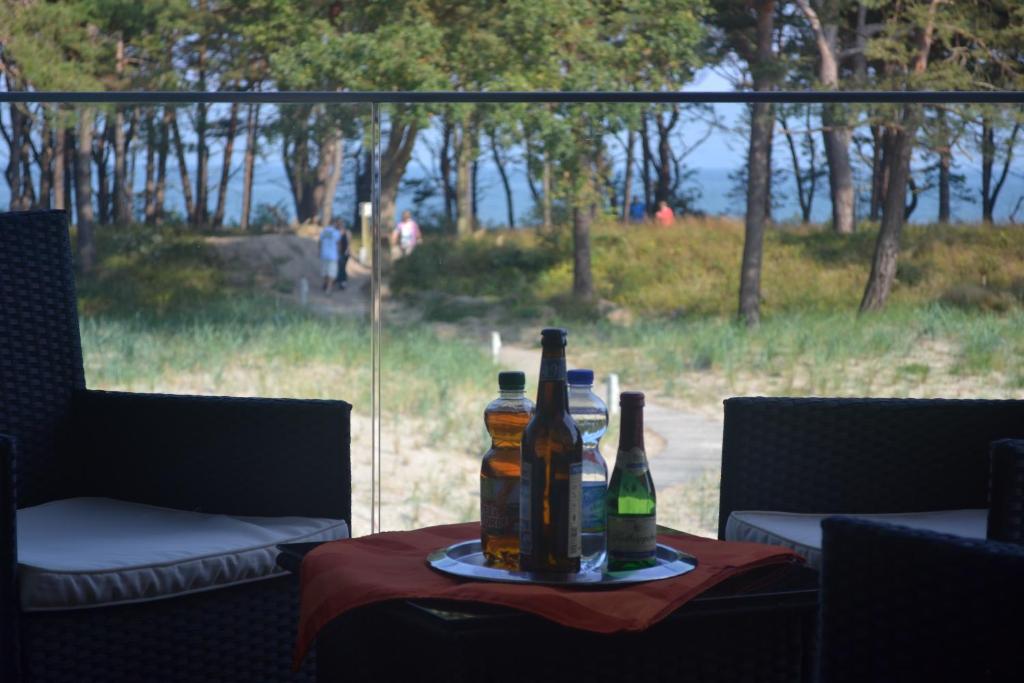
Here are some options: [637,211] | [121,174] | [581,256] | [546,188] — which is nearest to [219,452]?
[581,256]

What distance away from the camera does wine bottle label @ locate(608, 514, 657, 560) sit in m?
1.46

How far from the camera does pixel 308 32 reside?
643 inches

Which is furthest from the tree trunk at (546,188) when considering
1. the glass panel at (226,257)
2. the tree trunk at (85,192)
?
the tree trunk at (85,192)

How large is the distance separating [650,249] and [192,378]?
8.82 ft

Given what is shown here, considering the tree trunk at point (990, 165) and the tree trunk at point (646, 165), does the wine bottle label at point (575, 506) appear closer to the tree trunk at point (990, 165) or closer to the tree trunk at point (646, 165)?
the tree trunk at point (646, 165)

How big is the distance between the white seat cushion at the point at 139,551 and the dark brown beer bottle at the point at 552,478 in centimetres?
59

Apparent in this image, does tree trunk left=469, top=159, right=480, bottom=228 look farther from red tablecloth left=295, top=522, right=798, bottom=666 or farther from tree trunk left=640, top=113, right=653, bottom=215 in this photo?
red tablecloth left=295, top=522, right=798, bottom=666

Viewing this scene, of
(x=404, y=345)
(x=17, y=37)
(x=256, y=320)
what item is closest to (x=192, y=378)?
(x=256, y=320)

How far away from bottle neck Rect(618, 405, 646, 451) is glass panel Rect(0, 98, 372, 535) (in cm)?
263

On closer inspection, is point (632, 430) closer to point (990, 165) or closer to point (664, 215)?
point (664, 215)

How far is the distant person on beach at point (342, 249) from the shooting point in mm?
4910

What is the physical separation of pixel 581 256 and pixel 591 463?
3850 mm

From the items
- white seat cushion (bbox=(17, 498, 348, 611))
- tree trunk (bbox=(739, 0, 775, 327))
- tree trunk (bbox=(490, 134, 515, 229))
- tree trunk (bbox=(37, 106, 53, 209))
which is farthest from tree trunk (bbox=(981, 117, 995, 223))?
tree trunk (bbox=(37, 106, 53, 209))

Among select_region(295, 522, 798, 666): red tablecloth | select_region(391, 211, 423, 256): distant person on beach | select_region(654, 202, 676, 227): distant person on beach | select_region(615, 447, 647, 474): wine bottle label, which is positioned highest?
select_region(654, 202, 676, 227): distant person on beach
